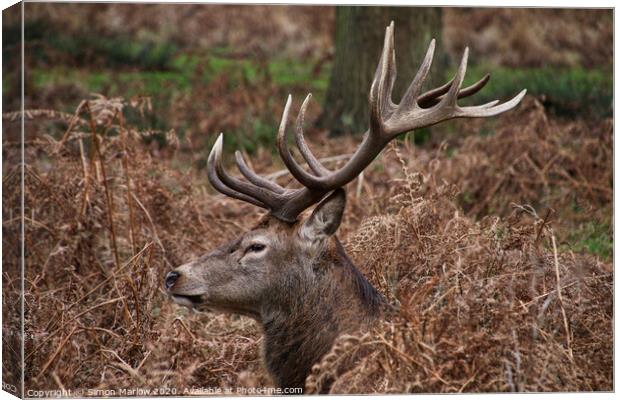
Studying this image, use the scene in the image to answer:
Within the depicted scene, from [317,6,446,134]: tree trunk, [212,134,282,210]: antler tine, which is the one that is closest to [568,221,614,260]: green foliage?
[212,134,282,210]: antler tine

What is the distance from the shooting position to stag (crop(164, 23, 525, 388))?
6461 millimetres

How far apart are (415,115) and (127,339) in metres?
2.23

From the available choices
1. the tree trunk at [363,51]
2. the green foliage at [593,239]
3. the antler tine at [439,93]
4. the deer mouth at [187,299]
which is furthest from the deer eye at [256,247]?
the tree trunk at [363,51]

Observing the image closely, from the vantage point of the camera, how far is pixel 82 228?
829cm

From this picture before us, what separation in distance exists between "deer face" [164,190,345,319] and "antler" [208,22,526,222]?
131mm

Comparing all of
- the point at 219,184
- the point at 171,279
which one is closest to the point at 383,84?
the point at 219,184

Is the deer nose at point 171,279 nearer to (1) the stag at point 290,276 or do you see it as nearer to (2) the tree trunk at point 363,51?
(1) the stag at point 290,276

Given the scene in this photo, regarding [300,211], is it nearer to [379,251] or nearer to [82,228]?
[379,251]

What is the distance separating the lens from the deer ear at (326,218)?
6.36m

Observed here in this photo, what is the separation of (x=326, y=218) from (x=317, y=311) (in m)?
0.55

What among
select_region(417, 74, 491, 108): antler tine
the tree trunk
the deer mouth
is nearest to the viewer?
the deer mouth

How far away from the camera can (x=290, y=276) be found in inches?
259

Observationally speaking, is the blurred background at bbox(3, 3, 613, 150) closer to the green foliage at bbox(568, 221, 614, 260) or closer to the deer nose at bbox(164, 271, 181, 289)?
the green foliage at bbox(568, 221, 614, 260)

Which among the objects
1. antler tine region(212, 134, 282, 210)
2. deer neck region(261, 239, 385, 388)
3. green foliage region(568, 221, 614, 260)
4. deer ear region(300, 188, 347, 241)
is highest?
antler tine region(212, 134, 282, 210)
